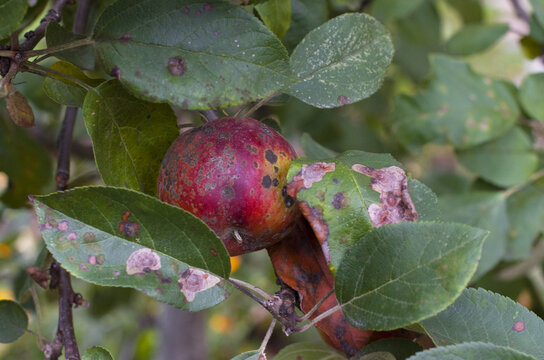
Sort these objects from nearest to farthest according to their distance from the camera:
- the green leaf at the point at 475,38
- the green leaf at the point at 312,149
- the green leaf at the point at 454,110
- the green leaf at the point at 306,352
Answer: the green leaf at the point at 306,352 → the green leaf at the point at 312,149 → the green leaf at the point at 454,110 → the green leaf at the point at 475,38

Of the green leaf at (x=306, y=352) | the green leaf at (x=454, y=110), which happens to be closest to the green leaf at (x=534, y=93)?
the green leaf at (x=454, y=110)

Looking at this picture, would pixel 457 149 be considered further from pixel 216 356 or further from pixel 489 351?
pixel 216 356

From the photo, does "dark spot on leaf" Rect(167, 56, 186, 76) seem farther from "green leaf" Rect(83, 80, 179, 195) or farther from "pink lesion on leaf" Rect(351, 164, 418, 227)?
"pink lesion on leaf" Rect(351, 164, 418, 227)

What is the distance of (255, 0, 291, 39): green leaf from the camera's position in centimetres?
67

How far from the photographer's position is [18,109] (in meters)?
0.59

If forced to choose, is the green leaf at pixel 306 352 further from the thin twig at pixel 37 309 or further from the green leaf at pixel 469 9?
the green leaf at pixel 469 9

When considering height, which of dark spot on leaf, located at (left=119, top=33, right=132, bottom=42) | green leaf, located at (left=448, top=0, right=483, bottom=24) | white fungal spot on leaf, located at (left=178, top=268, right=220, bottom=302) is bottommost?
green leaf, located at (left=448, top=0, right=483, bottom=24)

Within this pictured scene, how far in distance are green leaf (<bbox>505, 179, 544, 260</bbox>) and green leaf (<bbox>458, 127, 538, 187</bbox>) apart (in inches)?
1.6

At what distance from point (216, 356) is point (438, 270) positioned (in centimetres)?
251

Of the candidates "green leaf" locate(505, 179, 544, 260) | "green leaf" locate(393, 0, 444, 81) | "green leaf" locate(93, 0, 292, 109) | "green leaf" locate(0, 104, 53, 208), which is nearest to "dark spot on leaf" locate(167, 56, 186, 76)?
"green leaf" locate(93, 0, 292, 109)

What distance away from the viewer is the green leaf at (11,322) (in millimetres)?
701

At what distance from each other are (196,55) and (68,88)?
0.58 ft

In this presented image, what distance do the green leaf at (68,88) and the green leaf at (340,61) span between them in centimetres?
23

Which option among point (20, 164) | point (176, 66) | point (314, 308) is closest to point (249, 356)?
point (314, 308)
